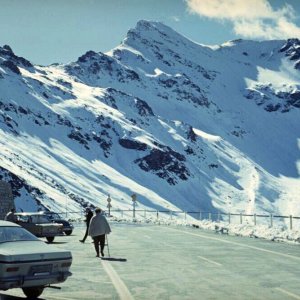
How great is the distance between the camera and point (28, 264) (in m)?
10.4

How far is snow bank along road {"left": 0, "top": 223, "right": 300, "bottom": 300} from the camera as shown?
37.6ft

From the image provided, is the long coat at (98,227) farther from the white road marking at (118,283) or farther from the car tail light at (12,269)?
the car tail light at (12,269)

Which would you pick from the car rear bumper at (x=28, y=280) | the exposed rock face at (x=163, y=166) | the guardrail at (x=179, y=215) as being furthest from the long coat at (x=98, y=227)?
the exposed rock face at (x=163, y=166)

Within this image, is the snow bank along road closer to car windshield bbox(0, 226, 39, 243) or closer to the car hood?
the car hood

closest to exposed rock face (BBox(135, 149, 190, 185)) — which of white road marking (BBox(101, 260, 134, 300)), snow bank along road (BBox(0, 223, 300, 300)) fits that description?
snow bank along road (BBox(0, 223, 300, 300))

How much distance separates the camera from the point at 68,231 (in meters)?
35.0

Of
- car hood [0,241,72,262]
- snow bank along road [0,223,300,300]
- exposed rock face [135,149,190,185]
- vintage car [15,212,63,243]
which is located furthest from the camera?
exposed rock face [135,149,190,185]

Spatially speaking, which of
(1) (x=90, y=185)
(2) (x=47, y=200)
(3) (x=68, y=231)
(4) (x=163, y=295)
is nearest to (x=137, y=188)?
(1) (x=90, y=185)

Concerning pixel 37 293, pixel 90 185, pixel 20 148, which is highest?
pixel 20 148

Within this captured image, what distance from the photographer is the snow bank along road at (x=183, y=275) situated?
11.5 meters

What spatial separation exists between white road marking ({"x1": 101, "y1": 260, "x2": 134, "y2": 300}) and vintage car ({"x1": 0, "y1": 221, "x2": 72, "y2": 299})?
3.93ft

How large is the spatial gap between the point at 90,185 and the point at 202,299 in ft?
445

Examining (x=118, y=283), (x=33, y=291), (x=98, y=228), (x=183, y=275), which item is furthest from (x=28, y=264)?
(x=98, y=228)

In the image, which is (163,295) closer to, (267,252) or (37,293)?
(37,293)
